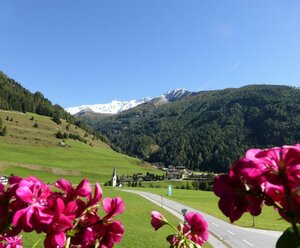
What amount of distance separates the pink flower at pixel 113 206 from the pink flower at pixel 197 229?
599 millimetres

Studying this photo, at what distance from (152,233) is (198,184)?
96.8 m

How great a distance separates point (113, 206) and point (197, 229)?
63 cm

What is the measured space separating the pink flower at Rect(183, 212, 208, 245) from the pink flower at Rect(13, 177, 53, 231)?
973 millimetres

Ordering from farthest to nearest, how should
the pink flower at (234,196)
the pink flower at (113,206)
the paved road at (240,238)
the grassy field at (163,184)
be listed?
the grassy field at (163,184)
the paved road at (240,238)
the pink flower at (113,206)
the pink flower at (234,196)

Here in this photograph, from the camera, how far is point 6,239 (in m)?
2.47

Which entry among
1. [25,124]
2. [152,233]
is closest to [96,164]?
[25,124]

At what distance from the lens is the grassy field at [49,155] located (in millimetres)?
123250

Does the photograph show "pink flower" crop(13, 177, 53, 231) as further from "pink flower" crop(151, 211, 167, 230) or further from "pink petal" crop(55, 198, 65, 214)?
"pink flower" crop(151, 211, 167, 230)

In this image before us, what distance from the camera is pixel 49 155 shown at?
14488 centimetres

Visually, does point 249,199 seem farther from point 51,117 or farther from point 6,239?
point 51,117

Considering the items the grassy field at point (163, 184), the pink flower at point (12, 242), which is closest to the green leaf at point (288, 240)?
the pink flower at point (12, 242)

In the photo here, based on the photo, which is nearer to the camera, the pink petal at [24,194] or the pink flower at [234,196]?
the pink flower at [234,196]

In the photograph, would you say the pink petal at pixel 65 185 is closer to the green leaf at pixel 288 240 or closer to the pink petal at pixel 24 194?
the pink petal at pixel 24 194

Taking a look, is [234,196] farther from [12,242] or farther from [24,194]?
[12,242]
